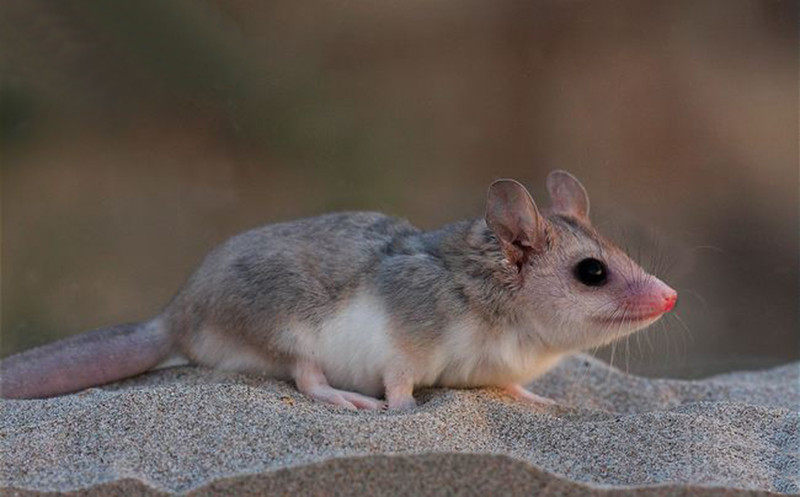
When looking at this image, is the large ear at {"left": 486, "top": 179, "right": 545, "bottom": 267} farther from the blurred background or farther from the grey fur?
the blurred background

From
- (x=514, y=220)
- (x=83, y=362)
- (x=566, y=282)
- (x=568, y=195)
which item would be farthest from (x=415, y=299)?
(x=83, y=362)

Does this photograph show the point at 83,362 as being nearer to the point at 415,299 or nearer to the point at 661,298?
the point at 415,299

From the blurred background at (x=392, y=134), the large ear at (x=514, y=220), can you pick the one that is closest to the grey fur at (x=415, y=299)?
the large ear at (x=514, y=220)

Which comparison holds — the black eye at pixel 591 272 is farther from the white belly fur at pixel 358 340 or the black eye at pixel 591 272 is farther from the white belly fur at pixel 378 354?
the white belly fur at pixel 358 340

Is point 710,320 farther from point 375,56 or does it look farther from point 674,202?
point 375,56

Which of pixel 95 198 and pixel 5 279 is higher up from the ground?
pixel 95 198

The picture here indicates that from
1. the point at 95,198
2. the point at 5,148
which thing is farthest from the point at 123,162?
the point at 5,148

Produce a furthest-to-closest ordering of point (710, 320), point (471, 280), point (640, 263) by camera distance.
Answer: point (710, 320) < point (640, 263) < point (471, 280)
